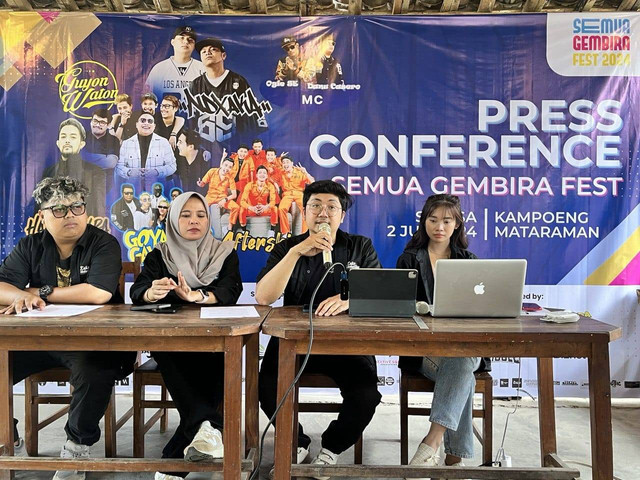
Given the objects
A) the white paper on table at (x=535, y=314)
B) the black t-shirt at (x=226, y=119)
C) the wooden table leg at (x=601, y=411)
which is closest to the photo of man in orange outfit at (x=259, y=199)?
the black t-shirt at (x=226, y=119)

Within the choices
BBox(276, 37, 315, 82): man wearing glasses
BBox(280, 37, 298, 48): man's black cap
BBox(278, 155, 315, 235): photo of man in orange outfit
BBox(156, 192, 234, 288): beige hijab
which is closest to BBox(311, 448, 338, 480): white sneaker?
BBox(156, 192, 234, 288): beige hijab

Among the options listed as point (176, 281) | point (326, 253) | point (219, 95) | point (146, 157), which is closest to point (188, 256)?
point (176, 281)

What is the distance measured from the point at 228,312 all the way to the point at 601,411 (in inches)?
54.1

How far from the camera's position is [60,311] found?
6.86ft

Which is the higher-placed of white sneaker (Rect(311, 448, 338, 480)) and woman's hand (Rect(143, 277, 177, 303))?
woman's hand (Rect(143, 277, 177, 303))

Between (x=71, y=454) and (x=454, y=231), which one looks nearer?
(x=71, y=454)

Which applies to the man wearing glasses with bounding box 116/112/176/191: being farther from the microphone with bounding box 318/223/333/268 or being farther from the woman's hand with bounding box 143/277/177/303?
the microphone with bounding box 318/223/333/268

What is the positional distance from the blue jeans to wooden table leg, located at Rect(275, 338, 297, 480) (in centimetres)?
63

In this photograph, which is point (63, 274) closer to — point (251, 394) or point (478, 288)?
point (251, 394)

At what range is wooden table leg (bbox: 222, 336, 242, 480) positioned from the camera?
5.98ft

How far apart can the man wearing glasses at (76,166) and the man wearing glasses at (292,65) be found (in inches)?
55.9

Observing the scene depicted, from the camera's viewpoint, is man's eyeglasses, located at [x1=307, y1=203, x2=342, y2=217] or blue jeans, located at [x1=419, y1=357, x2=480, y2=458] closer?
blue jeans, located at [x1=419, y1=357, x2=480, y2=458]

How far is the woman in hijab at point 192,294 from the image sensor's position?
2095mm

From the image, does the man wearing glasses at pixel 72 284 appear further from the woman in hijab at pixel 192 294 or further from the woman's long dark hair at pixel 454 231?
the woman's long dark hair at pixel 454 231
